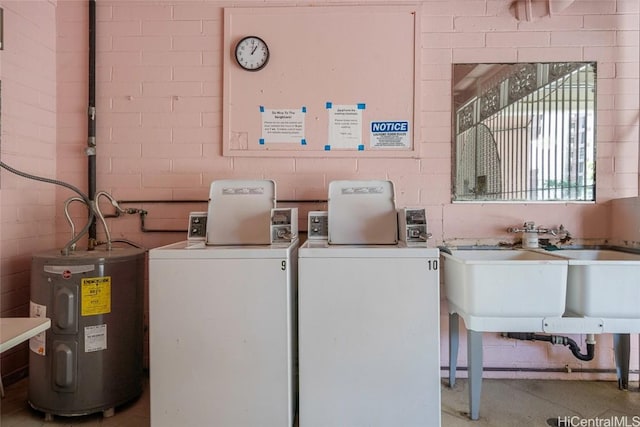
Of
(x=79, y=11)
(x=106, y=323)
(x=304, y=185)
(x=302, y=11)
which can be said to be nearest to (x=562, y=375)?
(x=304, y=185)

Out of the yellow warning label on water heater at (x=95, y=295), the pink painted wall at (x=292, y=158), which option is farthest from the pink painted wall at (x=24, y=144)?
the yellow warning label on water heater at (x=95, y=295)

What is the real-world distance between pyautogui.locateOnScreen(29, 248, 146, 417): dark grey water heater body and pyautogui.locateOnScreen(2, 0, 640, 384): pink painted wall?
56 cm

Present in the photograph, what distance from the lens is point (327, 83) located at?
2.21 metres

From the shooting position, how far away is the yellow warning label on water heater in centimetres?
172

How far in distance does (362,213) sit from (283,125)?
75cm

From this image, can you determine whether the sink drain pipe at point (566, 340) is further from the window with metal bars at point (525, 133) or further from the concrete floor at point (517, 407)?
the window with metal bars at point (525, 133)

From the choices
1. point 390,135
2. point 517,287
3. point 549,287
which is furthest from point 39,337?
point 549,287

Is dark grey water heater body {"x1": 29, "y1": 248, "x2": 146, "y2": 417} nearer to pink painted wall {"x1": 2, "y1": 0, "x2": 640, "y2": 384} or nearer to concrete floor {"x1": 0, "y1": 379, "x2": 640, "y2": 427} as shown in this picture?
concrete floor {"x1": 0, "y1": 379, "x2": 640, "y2": 427}

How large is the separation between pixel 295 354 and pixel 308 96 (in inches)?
59.0

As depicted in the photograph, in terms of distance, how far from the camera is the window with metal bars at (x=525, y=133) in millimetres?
2217

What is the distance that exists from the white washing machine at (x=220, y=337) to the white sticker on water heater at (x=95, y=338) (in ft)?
1.20

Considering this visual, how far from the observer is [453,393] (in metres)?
2.07

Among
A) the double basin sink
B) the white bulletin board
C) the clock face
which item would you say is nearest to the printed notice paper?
the white bulletin board

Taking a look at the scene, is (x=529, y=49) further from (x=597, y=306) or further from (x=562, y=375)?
(x=562, y=375)
